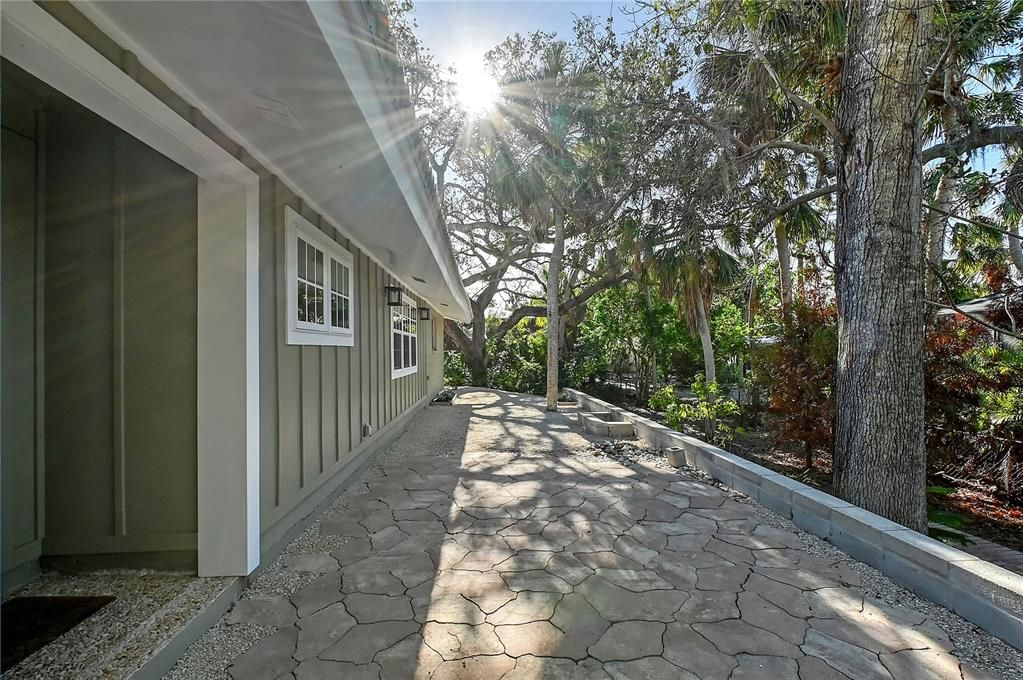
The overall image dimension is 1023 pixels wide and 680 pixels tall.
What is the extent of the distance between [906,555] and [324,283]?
4.47 m

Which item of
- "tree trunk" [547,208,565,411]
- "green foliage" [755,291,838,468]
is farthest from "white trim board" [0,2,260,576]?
"tree trunk" [547,208,565,411]

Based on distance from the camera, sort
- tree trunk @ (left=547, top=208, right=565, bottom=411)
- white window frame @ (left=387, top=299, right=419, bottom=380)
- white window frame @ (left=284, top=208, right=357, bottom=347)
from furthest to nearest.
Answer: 1. tree trunk @ (left=547, top=208, right=565, bottom=411)
2. white window frame @ (left=387, top=299, right=419, bottom=380)
3. white window frame @ (left=284, top=208, right=357, bottom=347)

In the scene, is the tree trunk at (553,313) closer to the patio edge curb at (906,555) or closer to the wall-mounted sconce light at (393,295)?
the wall-mounted sconce light at (393,295)

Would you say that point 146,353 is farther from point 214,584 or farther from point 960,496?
point 960,496

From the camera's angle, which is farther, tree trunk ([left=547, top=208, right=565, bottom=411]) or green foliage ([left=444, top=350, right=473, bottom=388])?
green foliage ([left=444, top=350, right=473, bottom=388])

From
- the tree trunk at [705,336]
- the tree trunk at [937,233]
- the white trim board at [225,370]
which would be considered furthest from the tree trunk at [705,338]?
the white trim board at [225,370]

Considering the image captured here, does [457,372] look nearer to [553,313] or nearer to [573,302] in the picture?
[573,302]

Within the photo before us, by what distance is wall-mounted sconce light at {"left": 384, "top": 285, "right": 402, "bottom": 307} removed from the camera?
658 centimetres

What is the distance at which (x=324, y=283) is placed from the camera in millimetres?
4062

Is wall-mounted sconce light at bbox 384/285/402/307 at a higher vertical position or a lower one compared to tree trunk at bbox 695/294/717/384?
higher

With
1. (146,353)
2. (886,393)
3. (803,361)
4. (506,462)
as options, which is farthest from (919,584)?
(146,353)

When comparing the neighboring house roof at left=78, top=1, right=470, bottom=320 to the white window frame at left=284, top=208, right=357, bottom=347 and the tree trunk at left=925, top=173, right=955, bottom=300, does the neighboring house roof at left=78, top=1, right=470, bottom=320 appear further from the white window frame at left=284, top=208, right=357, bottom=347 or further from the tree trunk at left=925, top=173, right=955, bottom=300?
the tree trunk at left=925, top=173, right=955, bottom=300

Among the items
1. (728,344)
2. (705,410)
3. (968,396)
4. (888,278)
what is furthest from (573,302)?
(888,278)

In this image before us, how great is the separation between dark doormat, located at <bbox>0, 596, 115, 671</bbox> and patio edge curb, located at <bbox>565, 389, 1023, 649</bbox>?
13.8 ft
